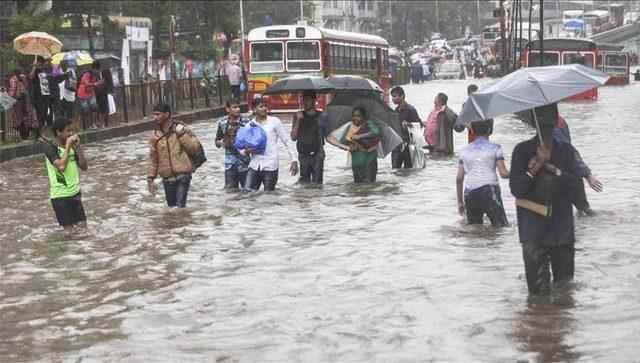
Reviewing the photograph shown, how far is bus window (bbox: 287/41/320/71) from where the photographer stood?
37094 mm

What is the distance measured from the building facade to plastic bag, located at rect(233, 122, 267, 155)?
362 feet

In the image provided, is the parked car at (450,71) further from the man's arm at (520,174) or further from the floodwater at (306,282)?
A: the man's arm at (520,174)

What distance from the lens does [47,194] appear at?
18.8m

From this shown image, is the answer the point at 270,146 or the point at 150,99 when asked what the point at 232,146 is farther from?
the point at 150,99

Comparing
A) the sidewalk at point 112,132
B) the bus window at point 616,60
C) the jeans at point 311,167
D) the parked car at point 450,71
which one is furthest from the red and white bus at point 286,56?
the parked car at point 450,71

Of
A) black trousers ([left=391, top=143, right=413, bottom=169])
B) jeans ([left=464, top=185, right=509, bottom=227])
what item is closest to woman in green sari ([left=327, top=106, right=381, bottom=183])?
black trousers ([left=391, top=143, right=413, bottom=169])

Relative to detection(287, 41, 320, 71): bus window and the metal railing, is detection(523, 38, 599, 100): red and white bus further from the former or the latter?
detection(287, 41, 320, 71): bus window

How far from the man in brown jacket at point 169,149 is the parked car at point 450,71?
77.5 metres

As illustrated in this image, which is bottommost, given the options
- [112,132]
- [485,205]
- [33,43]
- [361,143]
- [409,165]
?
[112,132]

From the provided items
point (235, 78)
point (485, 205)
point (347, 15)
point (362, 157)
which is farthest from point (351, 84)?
point (347, 15)

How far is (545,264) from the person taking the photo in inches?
377

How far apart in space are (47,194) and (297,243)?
680 cm

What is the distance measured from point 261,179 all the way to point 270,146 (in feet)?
2.15

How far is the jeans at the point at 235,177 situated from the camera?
17.8 m
